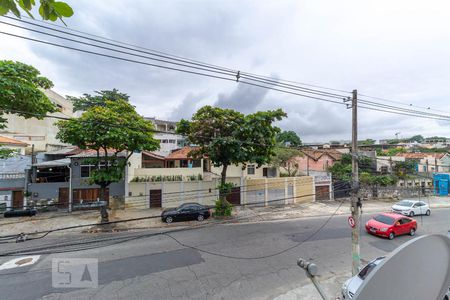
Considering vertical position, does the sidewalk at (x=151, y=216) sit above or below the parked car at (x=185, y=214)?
below

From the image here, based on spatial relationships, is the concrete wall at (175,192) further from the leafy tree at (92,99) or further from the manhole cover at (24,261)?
the leafy tree at (92,99)

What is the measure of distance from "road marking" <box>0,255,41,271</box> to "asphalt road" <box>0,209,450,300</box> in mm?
372

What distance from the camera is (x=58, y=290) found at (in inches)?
288

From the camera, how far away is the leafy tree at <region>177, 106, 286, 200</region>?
15598 millimetres

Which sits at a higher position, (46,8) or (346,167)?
(46,8)

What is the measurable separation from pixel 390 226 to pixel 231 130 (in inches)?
448

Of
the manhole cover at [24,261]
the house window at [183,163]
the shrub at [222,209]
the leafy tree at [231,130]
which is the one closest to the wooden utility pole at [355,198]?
the leafy tree at [231,130]

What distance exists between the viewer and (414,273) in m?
1.86

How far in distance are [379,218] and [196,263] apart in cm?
1185

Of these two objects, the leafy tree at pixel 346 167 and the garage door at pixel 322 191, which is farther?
the leafy tree at pixel 346 167

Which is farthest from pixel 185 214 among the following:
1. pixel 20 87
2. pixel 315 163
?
pixel 315 163

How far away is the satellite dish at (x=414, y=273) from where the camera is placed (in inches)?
63.7

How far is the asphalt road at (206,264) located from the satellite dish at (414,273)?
20.3 feet

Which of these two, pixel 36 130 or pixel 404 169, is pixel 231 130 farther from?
pixel 36 130
